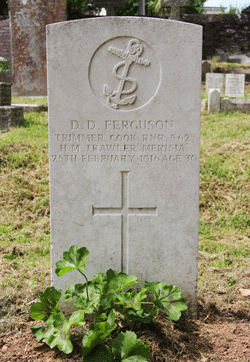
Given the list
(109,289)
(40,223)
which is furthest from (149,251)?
(40,223)

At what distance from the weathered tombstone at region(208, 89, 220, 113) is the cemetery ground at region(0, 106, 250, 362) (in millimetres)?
956

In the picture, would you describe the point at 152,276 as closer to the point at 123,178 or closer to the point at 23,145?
the point at 123,178

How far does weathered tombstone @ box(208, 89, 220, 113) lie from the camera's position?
22.2ft

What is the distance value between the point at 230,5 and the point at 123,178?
15838mm

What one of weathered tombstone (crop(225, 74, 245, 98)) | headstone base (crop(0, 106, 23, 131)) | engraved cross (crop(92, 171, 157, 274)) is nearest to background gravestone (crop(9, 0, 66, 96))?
headstone base (crop(0, 106, 23, 131))

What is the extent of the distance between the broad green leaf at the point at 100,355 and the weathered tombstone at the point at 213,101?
5.80m

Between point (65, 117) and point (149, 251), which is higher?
point (65, 117)

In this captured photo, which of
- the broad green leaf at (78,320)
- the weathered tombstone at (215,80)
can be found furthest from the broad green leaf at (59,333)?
the weathered tombstone at (215,80)

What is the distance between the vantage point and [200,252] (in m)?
3.29

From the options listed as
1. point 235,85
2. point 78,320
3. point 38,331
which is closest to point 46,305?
point 38,331

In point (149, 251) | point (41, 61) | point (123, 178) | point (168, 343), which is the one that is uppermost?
point (41, 61)

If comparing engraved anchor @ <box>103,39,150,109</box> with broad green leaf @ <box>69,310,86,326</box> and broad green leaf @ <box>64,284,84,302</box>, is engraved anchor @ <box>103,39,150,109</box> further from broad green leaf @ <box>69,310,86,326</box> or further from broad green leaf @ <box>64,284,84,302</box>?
broad green leaf @ <box>69,310,86,326</box>

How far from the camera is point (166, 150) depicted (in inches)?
89.0

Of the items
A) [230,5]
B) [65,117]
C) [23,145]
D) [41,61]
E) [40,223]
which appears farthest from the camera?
[230,5]
